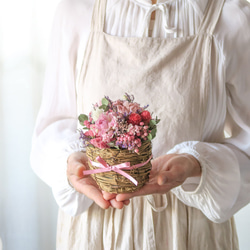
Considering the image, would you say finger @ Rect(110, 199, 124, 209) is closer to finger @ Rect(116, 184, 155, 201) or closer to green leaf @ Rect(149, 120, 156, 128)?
finger @ Rect(116, 184, 155, 201)

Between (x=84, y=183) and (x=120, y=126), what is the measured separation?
174 mm

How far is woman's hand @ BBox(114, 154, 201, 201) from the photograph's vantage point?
2.80 feet

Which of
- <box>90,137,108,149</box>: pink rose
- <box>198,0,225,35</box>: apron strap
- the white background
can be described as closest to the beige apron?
<box>198,0,225,35</box>: apron strap

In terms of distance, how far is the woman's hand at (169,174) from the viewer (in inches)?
33.6

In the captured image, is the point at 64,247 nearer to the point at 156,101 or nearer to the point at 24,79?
the point at 156,101

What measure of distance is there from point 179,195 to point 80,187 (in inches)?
10.0

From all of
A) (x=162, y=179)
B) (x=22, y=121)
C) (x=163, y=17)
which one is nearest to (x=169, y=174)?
(x=162, y=179)

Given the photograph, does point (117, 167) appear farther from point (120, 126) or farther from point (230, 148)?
point (230, 148)

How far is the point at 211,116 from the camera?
106cm

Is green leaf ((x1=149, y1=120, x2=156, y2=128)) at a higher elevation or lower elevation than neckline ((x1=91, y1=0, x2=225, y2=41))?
lower

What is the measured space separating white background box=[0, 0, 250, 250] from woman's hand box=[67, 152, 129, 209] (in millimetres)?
859

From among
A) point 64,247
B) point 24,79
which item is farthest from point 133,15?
point 24,79

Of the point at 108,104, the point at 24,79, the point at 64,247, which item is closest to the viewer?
the point at 108,104

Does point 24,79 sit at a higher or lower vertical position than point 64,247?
higher
